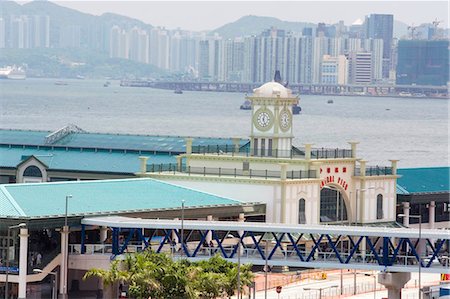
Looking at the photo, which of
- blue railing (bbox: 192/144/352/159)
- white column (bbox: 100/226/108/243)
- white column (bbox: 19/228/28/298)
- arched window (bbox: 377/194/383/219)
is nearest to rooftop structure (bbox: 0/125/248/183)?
blue railing (bbox: 192/144/352/159)

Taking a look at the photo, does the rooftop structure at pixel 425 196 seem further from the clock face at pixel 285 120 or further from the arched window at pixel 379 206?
the clock face at pixel 285 120

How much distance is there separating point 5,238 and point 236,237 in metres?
10.0

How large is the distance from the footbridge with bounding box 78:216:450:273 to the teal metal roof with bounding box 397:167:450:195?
1787cm

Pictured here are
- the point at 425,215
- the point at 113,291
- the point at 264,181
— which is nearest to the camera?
the point at 113,291

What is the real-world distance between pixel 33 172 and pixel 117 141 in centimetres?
729

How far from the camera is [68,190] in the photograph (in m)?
64.6

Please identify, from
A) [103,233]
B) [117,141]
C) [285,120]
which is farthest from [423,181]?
[103,233]

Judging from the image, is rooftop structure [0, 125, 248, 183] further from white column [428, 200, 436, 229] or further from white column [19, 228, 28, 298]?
white column [19, 228, 28, 298]

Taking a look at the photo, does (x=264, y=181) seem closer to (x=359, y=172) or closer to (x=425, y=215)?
(x=359, y=172)

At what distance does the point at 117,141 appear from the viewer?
84875 millimetres

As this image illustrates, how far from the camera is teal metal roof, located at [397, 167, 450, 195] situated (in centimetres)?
8288

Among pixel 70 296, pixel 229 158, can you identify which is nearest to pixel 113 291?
pixel 70 296

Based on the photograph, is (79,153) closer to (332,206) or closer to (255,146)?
Answer: (255,146)

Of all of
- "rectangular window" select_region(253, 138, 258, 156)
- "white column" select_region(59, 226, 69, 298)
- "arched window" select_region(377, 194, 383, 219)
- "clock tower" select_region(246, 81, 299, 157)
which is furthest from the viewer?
"arched window" select_region(377, 194, 383, 219)
